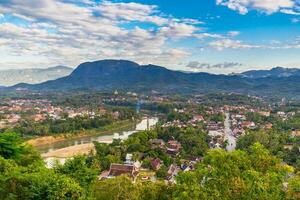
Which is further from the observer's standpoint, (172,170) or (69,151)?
(69,151)

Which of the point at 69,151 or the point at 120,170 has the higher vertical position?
the point at 120,170

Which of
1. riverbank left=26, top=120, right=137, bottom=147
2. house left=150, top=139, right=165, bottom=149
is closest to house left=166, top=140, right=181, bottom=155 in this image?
house left=150, top=139, right=165, bottom=149

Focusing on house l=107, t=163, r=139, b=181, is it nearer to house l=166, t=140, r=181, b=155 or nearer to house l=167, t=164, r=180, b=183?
house l=167, t=164, r=180, b=183

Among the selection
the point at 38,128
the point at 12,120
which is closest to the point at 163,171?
the point at 38,128

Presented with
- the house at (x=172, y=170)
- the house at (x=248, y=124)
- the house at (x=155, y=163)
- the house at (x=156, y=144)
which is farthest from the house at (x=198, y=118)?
the house at (x=172, y=170)

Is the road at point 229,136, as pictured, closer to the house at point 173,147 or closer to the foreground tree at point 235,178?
the house at point 173,147

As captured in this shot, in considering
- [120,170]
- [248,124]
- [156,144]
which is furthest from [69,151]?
[248,124]

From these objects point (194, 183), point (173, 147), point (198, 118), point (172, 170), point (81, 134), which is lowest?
point (81, 134)

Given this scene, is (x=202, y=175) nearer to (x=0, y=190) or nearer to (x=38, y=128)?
(x=0, y=190)

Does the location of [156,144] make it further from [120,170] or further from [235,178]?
[235,178]
